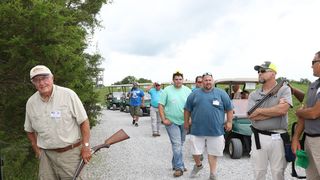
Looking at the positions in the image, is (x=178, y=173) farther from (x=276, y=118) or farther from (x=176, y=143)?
(x=276, y=118)

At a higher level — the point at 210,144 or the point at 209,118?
the point at 209,118

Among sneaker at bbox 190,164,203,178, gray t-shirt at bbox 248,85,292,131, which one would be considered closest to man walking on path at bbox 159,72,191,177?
sneaker at bbox 190,164,203,178

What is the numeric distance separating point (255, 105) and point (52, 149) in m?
2.50

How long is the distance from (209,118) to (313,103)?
8.54 ft

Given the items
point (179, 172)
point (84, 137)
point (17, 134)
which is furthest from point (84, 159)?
point (179, 172)

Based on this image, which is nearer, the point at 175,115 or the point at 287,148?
the point at 287,148

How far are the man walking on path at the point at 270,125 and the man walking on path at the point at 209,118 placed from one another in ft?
5.77

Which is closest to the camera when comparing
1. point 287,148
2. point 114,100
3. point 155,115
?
point 287,148

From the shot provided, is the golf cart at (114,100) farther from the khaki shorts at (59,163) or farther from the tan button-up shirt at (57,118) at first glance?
the tan button-up shirt at (57,118)

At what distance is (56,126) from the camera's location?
15.3 ft

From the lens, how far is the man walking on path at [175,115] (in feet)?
25.8

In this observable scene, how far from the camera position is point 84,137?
4.79 meters

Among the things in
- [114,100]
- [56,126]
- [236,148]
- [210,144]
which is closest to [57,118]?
[56,126]

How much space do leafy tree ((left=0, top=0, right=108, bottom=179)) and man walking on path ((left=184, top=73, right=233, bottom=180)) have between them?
2.05m
